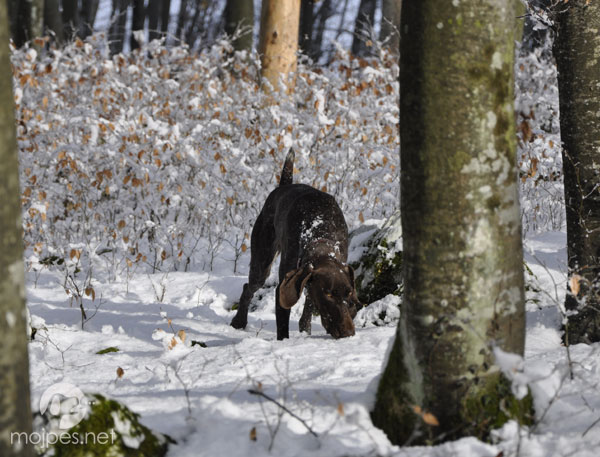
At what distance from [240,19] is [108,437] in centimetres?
1132

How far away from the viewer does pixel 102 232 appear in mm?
8070

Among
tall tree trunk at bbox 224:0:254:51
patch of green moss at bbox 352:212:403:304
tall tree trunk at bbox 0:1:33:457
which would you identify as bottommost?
patch of green moss at bbox 352:212:403:304

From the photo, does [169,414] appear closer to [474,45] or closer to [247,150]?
[474,45]

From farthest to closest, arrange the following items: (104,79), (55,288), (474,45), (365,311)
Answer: (104,79) → (55,288) → (365,311) → (474,45)

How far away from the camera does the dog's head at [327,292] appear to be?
14.3ft

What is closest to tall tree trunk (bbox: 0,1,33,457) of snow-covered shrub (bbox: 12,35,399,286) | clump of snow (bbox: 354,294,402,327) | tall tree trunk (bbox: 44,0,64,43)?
clump of snow (bbox: 354,294,402,327)

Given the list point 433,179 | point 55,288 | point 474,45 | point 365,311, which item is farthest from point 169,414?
point 55,288

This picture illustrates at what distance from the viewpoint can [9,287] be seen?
1363 mm

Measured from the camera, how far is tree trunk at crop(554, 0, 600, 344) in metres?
3.52

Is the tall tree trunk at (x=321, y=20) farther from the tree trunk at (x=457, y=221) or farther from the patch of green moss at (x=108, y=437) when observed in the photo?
the patch of green moss at (x=108, y=437)

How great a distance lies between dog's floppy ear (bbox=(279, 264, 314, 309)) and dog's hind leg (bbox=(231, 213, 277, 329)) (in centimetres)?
110

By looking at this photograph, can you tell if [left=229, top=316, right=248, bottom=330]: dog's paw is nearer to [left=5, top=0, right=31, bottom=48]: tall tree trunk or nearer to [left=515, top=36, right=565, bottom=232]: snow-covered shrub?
[left=515, top=36, right=565, bottom=232]: snow-covered shrub

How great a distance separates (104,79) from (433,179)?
8723 millimetres

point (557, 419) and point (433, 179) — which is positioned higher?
point (433, 179)
